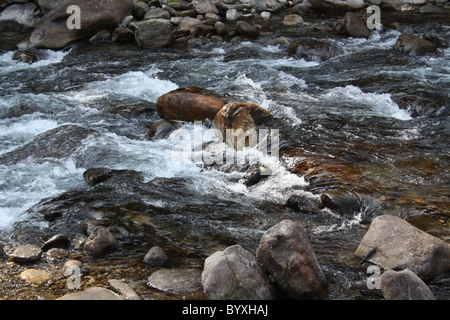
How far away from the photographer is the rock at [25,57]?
409 inches

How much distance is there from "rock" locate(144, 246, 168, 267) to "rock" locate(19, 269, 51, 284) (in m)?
0.83

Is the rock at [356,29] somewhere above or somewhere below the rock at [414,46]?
above

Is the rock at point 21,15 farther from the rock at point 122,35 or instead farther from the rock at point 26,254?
the rock at point 26,254

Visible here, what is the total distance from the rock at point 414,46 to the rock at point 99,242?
27.6ft

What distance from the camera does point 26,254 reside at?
4016 mm

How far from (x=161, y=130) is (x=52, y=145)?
1.60 metres

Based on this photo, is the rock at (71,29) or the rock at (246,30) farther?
the rock at (246,30)

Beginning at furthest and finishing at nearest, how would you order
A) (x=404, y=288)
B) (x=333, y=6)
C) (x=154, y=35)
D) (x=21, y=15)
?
(x=333, y=6) < (x=21, y=15) < (x=154, y=35) < (x=404, y=288)

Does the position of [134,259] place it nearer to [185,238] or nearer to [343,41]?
[185,238]

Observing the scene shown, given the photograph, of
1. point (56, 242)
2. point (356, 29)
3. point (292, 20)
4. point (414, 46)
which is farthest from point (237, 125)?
point (292, 20)

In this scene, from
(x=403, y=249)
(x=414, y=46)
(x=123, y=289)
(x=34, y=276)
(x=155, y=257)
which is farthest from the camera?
(x=414, y=46)

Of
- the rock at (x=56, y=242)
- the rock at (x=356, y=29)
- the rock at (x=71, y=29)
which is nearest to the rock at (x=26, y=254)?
the rock at (x=56, y=242)

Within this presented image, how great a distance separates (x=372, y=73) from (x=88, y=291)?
7423mm

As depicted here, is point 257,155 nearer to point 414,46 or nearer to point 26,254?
point 26,254
